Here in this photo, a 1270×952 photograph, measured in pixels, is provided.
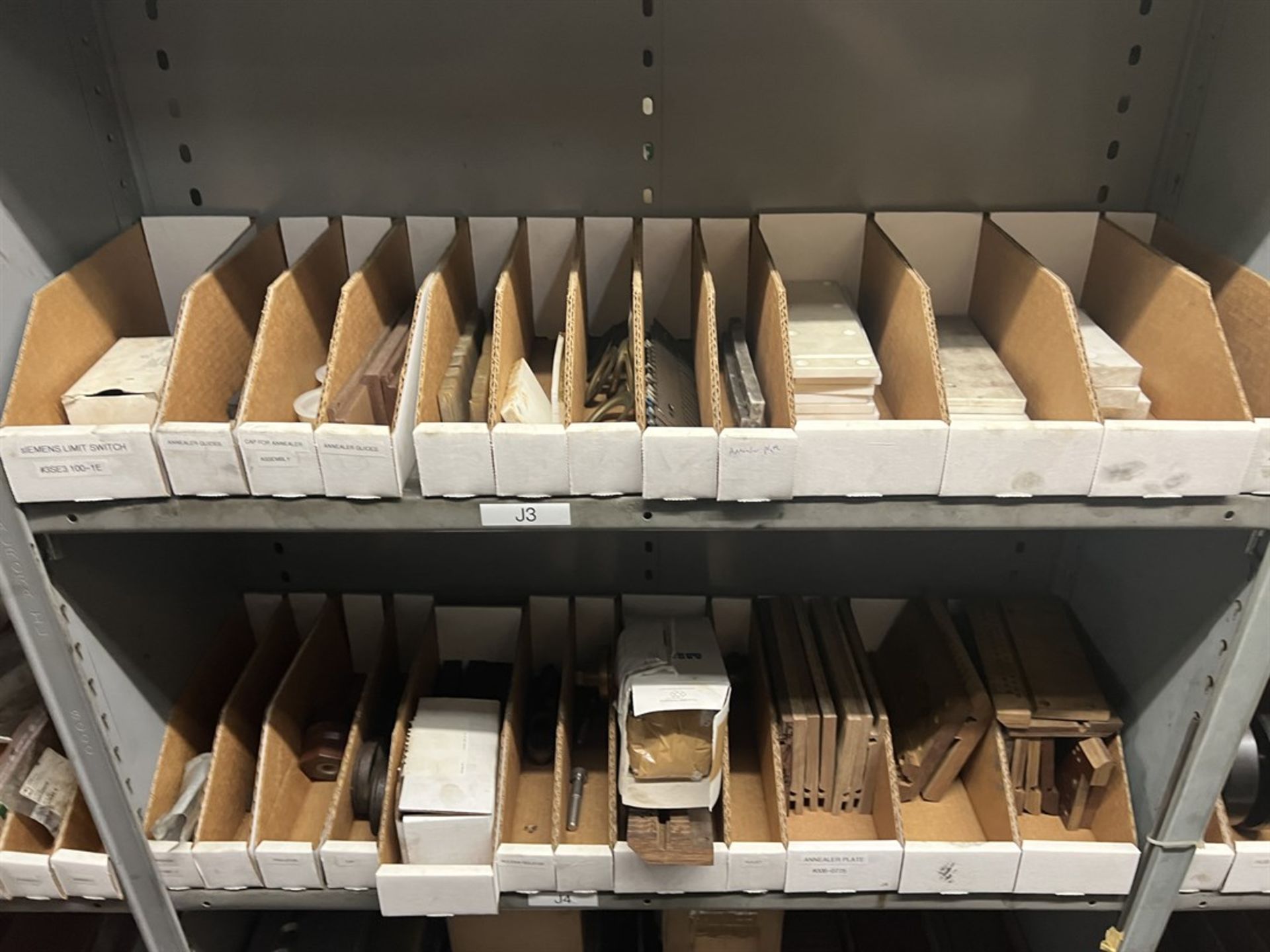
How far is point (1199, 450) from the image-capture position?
92 centimetres

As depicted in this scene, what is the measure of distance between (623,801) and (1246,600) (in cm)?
76

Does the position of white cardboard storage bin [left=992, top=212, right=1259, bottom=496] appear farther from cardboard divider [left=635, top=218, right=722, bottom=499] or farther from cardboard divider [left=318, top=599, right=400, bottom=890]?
cardboard divider [left=318, top=599, right=400, bottom=890]

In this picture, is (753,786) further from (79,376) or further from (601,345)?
(79,376)

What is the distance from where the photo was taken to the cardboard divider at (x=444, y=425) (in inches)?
36.6

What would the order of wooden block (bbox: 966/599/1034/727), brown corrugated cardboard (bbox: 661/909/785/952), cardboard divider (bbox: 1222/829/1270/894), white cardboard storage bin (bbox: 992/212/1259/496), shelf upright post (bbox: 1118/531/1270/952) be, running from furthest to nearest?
1. brown corrugated cardboard (bbox: 661/909/785/952)
2. wooden block (bbox: 966/599/1034/727)
3. cardboard divider (bbox: 1222/829/1270/894)
4. shelf upright post (bbox: 1118/531/1270/952)
5. white cardboard storage bin (bbox: 992/212/1259/496)

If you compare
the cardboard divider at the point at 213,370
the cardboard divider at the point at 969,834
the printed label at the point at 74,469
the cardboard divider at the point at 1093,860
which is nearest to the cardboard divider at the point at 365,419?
the cardboard divider at the point at 213,370

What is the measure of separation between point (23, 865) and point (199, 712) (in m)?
0.27

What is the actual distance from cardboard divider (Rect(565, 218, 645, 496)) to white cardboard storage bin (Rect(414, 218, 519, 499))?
99 millimetres

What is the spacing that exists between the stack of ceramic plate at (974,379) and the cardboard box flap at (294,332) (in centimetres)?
74

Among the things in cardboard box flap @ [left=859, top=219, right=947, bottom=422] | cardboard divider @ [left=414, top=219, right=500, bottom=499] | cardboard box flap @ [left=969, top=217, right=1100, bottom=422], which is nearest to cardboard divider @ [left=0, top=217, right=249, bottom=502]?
cardboard divider @ [left=414, top=219, right=500, bottom=499]

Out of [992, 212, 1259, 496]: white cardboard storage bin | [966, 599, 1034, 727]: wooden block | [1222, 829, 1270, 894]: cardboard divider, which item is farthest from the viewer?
[966, 599, 1034, 727]: wooden block

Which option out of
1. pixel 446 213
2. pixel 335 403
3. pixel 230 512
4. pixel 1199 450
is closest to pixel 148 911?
pixel 230 512

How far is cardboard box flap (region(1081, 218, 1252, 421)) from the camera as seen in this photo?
96 cm

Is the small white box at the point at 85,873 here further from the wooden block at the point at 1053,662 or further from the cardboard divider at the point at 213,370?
the wooden block at the point at 1053,662
